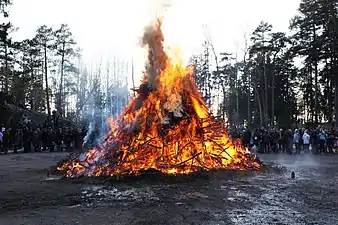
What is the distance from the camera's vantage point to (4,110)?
1162 inches

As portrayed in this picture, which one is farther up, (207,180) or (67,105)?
(67,105)

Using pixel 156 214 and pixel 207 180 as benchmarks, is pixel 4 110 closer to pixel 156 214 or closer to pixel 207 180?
pixel 207 180

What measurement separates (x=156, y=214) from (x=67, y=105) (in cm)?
6677

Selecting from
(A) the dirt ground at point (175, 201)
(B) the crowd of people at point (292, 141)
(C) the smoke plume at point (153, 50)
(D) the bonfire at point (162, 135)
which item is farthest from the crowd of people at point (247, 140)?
(A) the dirt ground at point (175, 201)

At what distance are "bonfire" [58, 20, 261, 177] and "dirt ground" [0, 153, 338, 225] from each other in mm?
1104

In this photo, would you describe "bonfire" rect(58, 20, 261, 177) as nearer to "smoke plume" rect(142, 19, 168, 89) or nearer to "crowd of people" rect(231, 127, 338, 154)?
"smoke plume" rect(142, 19, 168, 89)

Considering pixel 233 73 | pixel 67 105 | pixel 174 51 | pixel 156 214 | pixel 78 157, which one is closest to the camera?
pixel 156 214

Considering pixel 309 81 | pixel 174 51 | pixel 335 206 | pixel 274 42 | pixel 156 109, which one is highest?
pixel 274 42

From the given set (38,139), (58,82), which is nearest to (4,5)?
(38,139)

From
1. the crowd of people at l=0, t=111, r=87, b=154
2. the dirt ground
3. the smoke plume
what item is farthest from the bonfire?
the crowd of people at l=0, t=111, r=87, b=154

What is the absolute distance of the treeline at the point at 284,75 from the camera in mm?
41625

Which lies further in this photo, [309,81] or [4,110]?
[309,81]

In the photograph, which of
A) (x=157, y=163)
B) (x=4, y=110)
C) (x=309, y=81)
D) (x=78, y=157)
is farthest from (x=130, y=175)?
(x=309, y=81)

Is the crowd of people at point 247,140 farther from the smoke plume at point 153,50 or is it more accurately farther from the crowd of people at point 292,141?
the smoke plume at point 153,50
